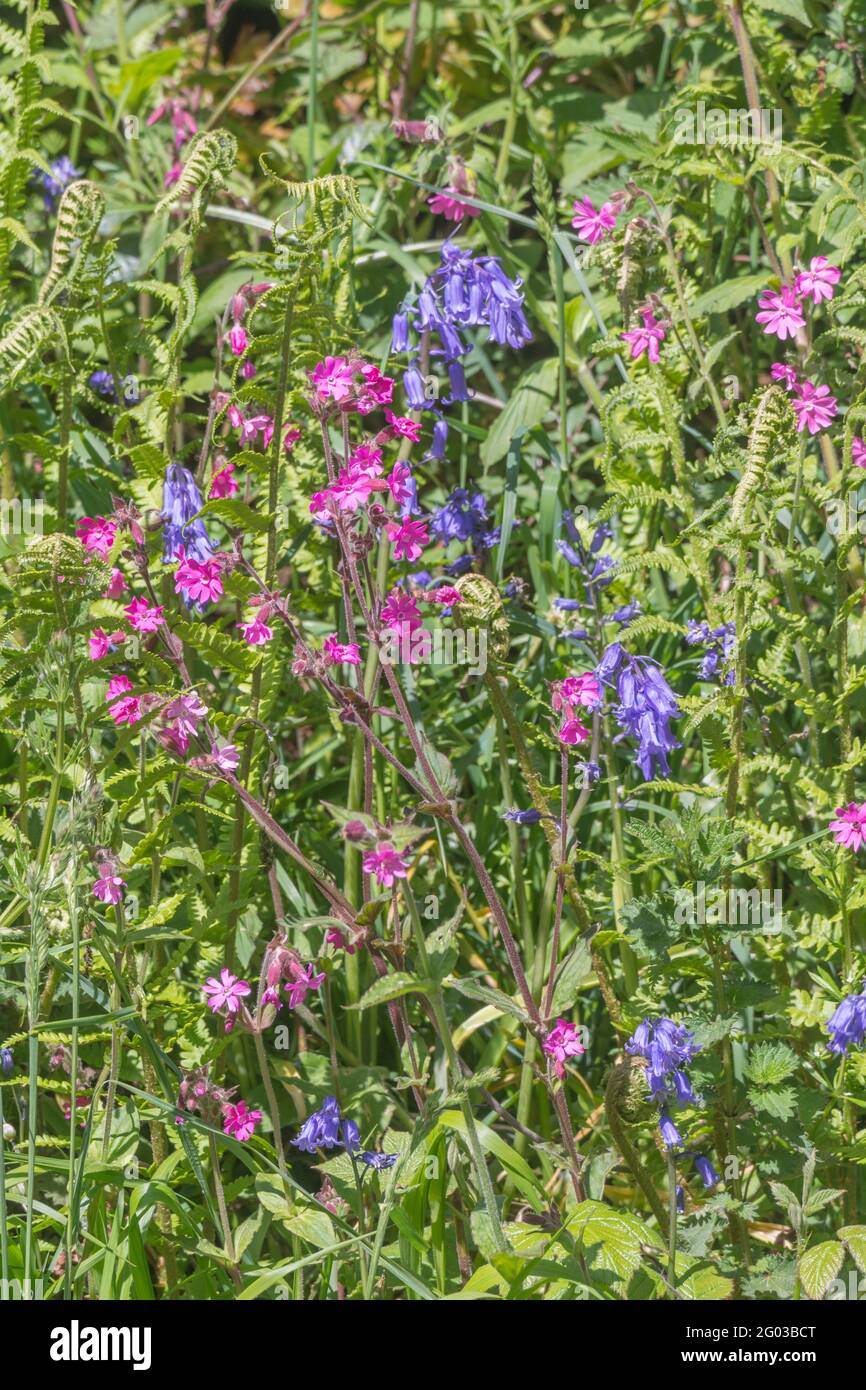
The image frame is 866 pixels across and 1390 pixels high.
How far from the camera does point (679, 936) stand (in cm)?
226

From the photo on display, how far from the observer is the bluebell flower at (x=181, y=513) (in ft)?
7.91

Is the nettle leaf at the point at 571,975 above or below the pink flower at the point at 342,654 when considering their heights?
below

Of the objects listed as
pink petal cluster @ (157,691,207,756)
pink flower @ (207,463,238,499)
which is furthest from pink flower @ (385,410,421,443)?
pink petal cluster @ (157,691,207,756)

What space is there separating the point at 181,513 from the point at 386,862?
0.82 m

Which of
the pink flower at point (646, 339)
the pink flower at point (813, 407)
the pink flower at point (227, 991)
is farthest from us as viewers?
the pink flower at point (646, 339)

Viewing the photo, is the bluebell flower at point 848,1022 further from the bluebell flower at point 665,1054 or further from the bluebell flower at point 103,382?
the bluebell flower at point 103,382

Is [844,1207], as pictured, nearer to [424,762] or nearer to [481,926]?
[481,926]

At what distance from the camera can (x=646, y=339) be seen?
2.57m

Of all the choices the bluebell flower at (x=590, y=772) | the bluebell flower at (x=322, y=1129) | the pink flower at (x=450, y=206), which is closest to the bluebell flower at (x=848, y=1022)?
the bluebell flower at (x=590, y=772)

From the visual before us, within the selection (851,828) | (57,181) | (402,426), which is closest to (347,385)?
(402,426)

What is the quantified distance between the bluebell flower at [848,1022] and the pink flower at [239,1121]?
2.91 feet

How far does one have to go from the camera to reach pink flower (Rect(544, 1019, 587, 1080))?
7.16ft
